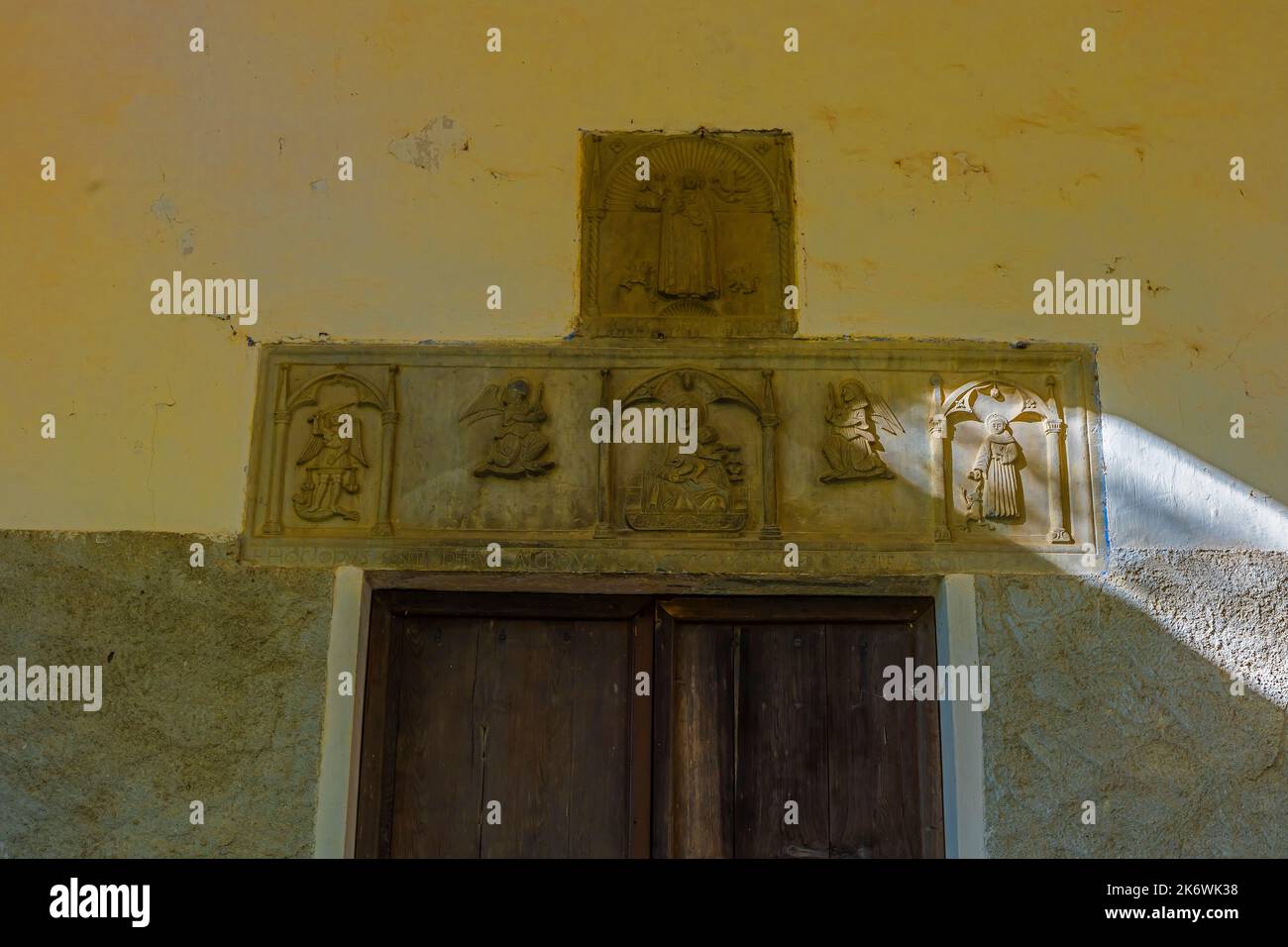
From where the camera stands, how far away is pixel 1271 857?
12.4 ft

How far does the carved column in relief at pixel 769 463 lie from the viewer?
13.3 ft

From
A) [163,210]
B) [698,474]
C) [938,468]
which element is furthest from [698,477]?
[163,210]

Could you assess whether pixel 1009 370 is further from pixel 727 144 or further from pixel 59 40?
pixel 59 40

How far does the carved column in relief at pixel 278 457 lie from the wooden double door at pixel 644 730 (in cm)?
39

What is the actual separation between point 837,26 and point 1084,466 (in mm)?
1694

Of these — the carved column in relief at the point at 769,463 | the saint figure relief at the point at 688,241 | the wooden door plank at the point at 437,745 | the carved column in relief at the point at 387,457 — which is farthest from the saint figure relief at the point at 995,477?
the carved column in relief at the point at 387,457

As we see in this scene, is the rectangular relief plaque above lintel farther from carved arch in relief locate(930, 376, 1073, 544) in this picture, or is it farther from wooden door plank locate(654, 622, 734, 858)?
wooden door plank locate(654, 622, 734, 858)

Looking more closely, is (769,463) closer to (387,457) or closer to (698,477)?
(698,477)

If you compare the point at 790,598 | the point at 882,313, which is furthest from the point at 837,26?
the point at 790,598

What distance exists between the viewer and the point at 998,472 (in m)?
4.09

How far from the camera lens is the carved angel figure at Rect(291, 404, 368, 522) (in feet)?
13.3

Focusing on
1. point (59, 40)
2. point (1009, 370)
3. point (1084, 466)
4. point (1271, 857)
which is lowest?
point (1271, 857)

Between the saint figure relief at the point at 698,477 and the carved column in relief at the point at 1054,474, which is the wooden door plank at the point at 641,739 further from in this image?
the carved column in relief at the point at 1054,474

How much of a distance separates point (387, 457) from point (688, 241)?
118 centimetres
